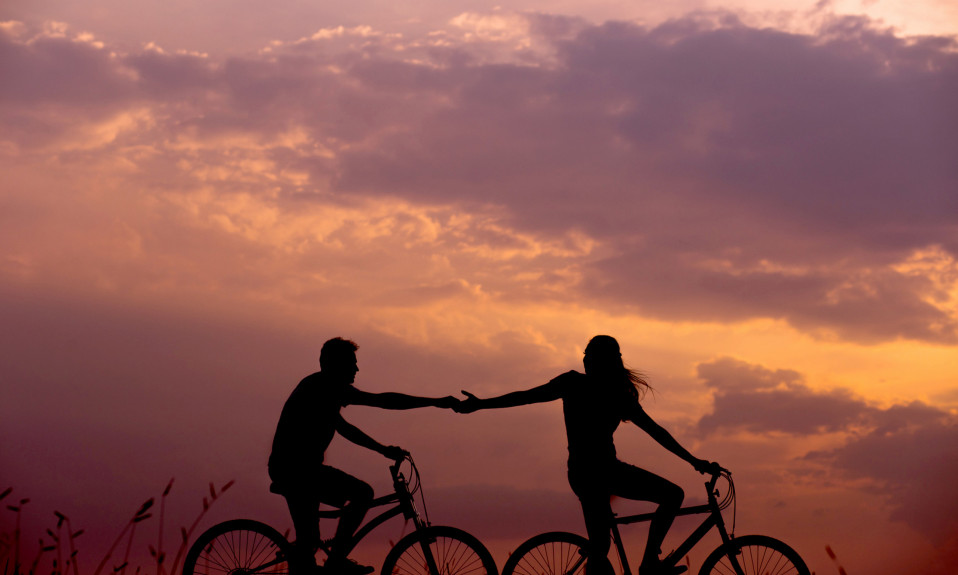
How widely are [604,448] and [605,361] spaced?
31.5 inches

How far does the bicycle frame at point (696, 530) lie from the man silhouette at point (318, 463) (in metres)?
2.41

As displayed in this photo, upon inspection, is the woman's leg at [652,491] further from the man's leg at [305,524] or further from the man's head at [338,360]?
the man's leg at [305,524]

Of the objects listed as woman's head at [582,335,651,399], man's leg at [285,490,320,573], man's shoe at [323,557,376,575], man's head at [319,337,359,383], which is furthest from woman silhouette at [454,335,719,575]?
man's leg at [285,490,320,573]

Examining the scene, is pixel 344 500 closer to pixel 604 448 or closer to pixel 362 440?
pixel 362 440

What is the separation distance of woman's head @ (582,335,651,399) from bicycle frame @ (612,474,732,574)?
3.94ft

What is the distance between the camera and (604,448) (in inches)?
329

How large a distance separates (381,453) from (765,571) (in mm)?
3884

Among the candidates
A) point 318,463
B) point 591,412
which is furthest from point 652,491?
point 318,463

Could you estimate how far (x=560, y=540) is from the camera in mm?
8602

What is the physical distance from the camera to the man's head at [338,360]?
880 centimetres

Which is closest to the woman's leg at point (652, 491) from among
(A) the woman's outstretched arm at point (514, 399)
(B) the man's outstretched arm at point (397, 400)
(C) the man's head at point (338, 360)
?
(A) the woman's outstretched arm at point (514, 399)

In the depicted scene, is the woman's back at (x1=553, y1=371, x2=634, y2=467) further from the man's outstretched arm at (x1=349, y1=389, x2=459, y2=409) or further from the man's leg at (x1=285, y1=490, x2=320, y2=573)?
the man's leg at (x1=285, y1=490, x2=320, y2=573)

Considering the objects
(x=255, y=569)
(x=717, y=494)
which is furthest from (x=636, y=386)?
(x=255, y=569)

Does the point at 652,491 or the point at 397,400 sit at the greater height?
the point at 397,400
